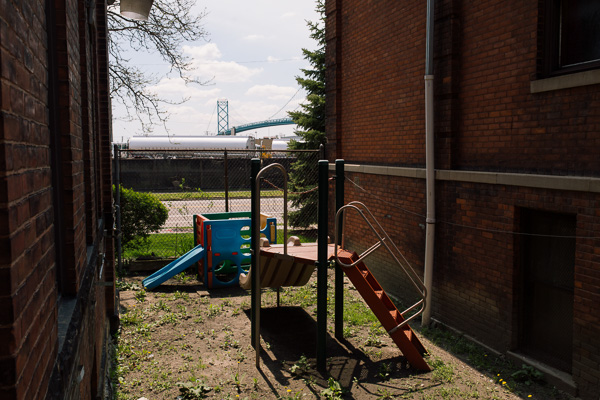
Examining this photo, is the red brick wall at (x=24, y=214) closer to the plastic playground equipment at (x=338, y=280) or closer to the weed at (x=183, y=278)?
the plastic playground equipment at (x=338, y=280)

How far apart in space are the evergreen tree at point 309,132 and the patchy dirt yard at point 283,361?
6.47 meters

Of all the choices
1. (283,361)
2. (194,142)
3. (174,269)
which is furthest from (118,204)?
(194,142)

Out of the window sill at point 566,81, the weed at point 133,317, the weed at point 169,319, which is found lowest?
the weed at point 169,319

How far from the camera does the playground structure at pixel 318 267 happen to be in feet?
19.7

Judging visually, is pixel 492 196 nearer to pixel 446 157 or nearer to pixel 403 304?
pixel 446 157

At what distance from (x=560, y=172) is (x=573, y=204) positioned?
383 millimetres

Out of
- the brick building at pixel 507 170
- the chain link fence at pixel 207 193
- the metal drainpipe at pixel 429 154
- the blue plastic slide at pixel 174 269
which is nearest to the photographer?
the brick building at pixel 507 170

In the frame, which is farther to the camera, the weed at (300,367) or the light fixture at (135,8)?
the light fixture at (135,8)

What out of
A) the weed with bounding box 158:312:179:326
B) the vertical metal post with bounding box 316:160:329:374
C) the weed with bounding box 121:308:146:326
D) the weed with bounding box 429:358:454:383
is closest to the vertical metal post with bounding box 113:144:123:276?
the weed with bounding box 121:308:146:326

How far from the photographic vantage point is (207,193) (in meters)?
23.9

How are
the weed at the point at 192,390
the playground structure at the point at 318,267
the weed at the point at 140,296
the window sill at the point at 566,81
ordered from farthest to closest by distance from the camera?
the weed at the point at 140,296 < the playground structure at the point at 318,267 < the weed at the point at 192,390 < the window sill at the point at 566,81

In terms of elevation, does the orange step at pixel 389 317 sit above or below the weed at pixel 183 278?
above

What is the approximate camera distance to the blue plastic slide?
361 inches

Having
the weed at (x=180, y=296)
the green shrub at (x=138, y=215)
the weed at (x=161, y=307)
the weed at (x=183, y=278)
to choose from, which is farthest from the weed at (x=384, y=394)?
the green shrub at (x=138, y=215)
